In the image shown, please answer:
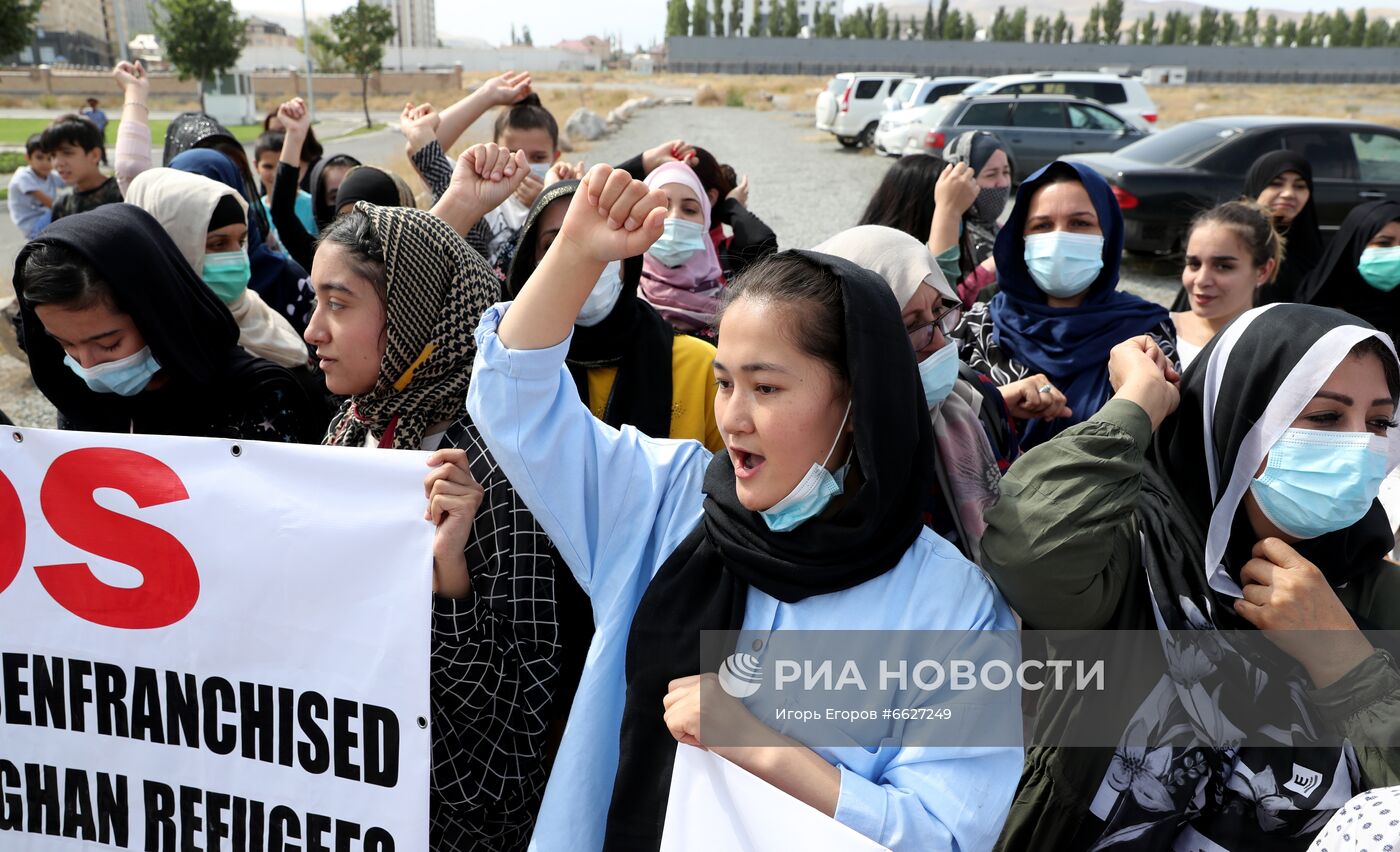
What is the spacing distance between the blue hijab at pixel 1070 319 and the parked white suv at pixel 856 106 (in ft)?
68.8

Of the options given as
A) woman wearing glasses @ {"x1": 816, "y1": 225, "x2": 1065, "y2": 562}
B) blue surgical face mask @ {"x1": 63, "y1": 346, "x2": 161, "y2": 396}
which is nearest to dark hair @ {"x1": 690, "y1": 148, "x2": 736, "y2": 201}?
woman wearing glasses @ {"x1": 816, "y1": 225, "x2": 1065, "y2": 562}

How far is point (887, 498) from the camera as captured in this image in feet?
5.09

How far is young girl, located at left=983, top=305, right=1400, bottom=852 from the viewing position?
1638mm

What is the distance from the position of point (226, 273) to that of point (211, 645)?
1518 mm

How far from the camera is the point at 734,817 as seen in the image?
1543 mm

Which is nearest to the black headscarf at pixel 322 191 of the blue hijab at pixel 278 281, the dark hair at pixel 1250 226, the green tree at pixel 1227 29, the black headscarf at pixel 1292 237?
the blue hijab at pixel 278 281

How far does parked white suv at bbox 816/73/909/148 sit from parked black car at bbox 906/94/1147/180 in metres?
7.61

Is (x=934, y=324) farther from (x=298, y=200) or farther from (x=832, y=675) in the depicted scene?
(x=298, y=200)

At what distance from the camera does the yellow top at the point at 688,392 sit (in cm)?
262

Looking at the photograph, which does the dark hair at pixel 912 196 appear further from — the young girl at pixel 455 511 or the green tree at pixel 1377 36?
the green tree at pixel 1377 36

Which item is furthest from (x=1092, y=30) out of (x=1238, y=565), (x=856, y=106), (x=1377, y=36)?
(x=1238, y=565)

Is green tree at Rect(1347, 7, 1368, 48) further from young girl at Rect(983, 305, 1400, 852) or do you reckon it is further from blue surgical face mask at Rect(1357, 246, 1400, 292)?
young girl at Rect(983, 305, 1400, 852)

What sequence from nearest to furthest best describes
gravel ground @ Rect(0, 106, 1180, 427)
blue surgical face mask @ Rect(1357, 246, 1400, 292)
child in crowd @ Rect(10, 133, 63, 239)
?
blue surgical face mask @ Rect(1357, 246, 1400, 292) → child in crowd @ Rect(10, 133, 63, 239) → gravel ground @ Rect(0, 106, 1180, 427)

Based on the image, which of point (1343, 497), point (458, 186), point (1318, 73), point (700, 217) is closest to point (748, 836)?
point (1343, 497)
